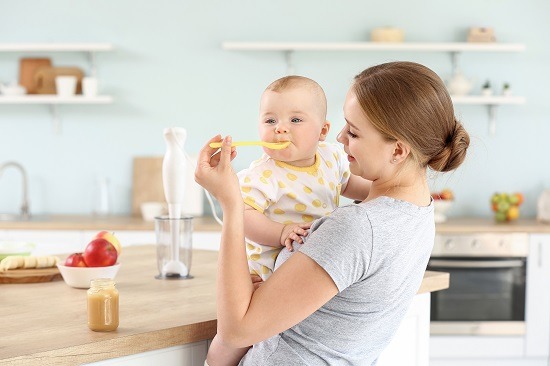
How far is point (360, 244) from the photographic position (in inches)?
67.4

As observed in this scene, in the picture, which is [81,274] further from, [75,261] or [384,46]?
[384,46]

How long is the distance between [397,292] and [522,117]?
12.6 ft

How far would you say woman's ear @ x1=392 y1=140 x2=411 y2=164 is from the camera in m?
1.78

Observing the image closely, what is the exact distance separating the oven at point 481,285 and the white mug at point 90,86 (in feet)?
6.80

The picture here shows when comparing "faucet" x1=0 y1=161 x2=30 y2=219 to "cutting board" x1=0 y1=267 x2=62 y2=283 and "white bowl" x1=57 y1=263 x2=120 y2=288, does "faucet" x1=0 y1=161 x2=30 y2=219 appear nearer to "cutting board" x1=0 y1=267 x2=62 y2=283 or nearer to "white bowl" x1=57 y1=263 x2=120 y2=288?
"cutting board" x1=0 y1=267 x2=62 y2=283

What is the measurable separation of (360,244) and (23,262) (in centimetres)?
135

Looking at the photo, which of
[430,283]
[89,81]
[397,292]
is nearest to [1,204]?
[89,81]

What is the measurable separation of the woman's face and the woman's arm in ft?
0.77

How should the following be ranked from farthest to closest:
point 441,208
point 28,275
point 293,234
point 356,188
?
1. point 441,208
2. point 28,275
3. point 356,188
4. point 293,234

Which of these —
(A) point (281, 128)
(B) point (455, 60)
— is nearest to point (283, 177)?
(A) point (281, 128)

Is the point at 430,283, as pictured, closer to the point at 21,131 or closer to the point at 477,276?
the point at 477,276

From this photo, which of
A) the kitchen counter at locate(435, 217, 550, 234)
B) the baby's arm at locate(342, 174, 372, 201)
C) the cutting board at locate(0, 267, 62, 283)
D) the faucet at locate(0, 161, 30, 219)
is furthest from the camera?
the faucet at locate(0, 161, 30, 219)

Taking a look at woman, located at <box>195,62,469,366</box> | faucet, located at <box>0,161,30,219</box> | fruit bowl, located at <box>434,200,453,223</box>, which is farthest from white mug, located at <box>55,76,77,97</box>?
woman, located at <box>195,62,469,366</box>

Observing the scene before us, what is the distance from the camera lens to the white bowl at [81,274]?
255 cm
